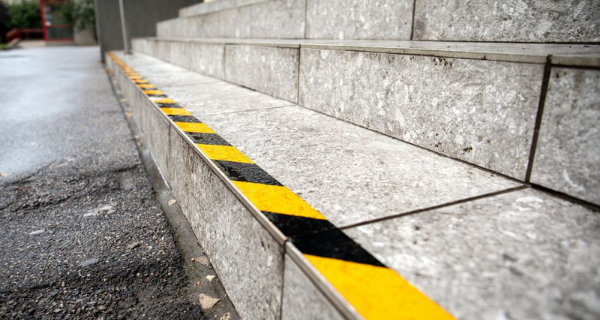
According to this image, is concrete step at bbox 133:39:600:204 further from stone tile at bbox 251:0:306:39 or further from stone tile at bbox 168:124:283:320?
stone tile at bbox 251:0:306:39

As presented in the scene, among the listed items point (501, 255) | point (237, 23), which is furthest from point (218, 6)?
point (501, 255)

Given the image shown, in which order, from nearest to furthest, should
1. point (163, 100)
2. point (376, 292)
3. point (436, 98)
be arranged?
point (376, 292), point (436, 98), point (163, 100)

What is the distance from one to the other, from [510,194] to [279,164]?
901mm

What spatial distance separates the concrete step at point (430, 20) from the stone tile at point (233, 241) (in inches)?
60.2

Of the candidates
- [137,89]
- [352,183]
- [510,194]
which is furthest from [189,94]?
[510,194]

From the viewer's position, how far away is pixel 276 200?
139 cm

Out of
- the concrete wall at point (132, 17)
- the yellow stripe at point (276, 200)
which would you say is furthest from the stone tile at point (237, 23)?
the concrete wall at point (132, 17)

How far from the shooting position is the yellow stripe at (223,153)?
183cm

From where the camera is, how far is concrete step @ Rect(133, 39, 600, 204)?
133 centimetres

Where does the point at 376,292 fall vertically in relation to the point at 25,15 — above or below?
below

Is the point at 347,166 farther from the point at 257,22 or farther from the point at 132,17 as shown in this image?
the point at 132,17

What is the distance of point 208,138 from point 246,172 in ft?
1.97

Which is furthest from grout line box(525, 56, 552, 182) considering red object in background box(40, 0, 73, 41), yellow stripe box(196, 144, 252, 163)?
red object in background box(40, 0, 73, 41)

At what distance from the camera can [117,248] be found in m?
1.96
